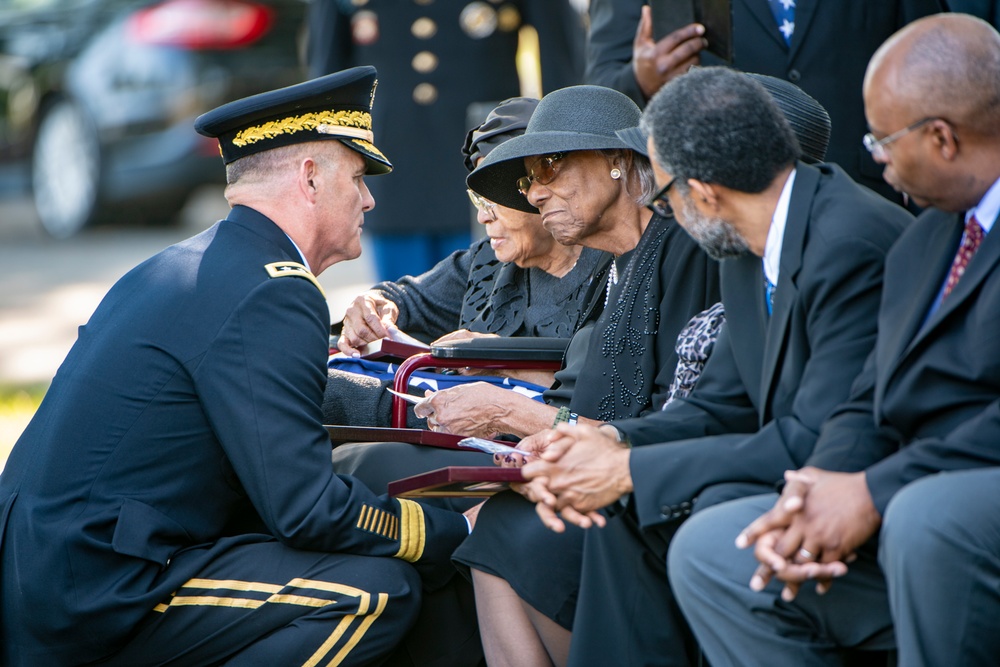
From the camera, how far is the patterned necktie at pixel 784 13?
4.15 m

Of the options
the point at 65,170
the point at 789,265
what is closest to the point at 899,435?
the point at 789,265

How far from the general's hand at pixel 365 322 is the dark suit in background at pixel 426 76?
4.23 ft

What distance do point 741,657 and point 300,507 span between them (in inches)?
41.1

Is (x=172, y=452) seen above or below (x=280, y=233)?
below

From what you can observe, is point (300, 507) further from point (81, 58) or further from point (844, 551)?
point (81, 58)

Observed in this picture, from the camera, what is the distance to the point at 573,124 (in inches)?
147

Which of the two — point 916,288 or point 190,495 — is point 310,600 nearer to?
point 190,495

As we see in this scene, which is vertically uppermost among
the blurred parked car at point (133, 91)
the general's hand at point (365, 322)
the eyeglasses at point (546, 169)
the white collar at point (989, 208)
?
the white collar at point (989, 208)

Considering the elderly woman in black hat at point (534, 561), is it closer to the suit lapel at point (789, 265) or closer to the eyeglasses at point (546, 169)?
the suit lapel at point (789, 265)

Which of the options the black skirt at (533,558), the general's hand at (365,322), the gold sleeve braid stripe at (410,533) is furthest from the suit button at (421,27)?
the black skirt at (533,558)

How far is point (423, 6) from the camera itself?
19.0 feet

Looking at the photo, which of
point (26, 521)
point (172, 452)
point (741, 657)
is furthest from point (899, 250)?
point (26, 521)

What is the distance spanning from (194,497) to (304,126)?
36.5 inches

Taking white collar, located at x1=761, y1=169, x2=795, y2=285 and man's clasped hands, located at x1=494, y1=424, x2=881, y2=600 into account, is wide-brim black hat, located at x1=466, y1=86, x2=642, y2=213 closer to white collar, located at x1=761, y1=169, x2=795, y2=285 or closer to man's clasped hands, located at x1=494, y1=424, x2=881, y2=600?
white collar, located at x1=761, y1=169, x2=795, y2=285
